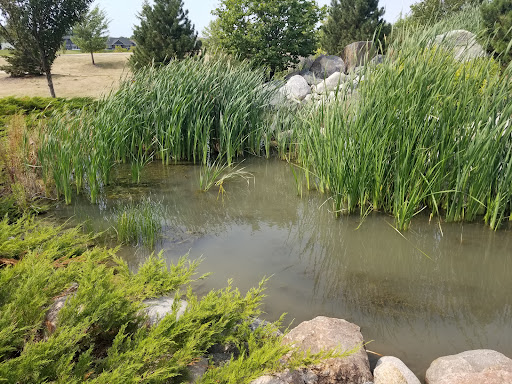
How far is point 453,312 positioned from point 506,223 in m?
1.84

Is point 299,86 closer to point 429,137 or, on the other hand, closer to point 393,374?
point 429,137

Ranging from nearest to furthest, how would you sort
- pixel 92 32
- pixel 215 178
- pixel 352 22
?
pixel 215 178, pixel 352 22, pixel 92 32

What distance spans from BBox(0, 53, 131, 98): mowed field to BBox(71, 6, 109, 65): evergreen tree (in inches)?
31.9

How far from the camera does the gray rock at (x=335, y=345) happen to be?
2.12 meters

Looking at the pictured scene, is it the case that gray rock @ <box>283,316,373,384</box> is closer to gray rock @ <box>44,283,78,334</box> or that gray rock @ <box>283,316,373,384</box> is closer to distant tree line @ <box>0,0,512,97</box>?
gray rock @ <box>44,283,78,334</box>

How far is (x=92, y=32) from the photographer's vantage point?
2469 cm

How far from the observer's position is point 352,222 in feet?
14.6

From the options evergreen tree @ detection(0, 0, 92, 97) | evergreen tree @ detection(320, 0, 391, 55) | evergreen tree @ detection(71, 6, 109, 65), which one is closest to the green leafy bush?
evergreen tree @ detection(0, 0, 92, 97)

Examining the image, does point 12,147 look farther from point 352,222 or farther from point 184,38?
point 184,38

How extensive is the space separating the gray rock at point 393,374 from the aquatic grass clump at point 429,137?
204cm

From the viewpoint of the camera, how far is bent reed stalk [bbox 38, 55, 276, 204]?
513 cm

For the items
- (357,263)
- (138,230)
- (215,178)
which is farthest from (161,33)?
(357,263)

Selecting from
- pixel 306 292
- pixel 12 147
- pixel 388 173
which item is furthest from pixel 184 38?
pixel 306 292

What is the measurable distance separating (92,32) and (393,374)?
26912mm
